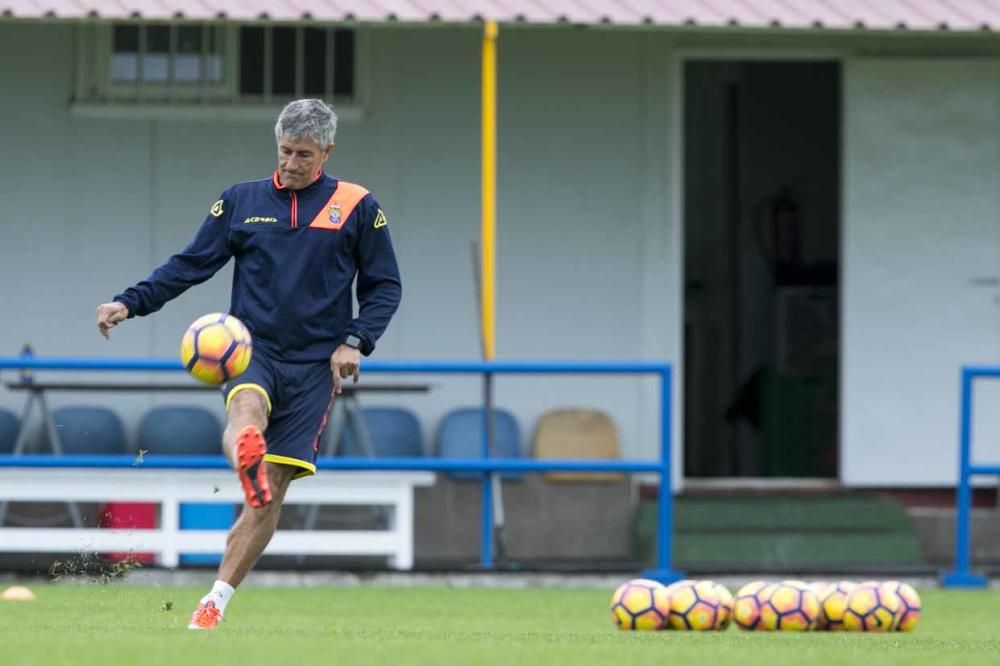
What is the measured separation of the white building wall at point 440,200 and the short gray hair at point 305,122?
589 centimetres

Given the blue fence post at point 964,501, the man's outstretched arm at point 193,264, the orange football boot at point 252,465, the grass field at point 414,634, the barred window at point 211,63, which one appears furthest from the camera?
the barred window at point 211,63

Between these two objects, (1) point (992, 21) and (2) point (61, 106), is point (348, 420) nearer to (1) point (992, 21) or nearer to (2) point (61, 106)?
(2) point (61, 106)

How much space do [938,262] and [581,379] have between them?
2396mm

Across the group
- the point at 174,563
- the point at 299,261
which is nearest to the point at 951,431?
the point at 174,563

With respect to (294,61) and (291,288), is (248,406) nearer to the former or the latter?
(291,288)

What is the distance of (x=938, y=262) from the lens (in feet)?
45.7

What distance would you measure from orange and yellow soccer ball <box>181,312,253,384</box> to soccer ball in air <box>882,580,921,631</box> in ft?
9.48

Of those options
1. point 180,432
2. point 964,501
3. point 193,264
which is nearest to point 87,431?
point 180,432

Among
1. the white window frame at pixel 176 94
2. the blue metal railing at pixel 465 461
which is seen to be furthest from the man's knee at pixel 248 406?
the white window frame at pixel 176 94

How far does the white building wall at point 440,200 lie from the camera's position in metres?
13.9

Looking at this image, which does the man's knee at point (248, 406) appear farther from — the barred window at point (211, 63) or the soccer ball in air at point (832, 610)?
the barred window at point (211, 63)

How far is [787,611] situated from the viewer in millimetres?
8672

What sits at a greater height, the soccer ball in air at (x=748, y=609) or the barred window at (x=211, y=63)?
the barred window at (x=211, y=63)

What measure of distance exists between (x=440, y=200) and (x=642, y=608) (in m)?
5.72
